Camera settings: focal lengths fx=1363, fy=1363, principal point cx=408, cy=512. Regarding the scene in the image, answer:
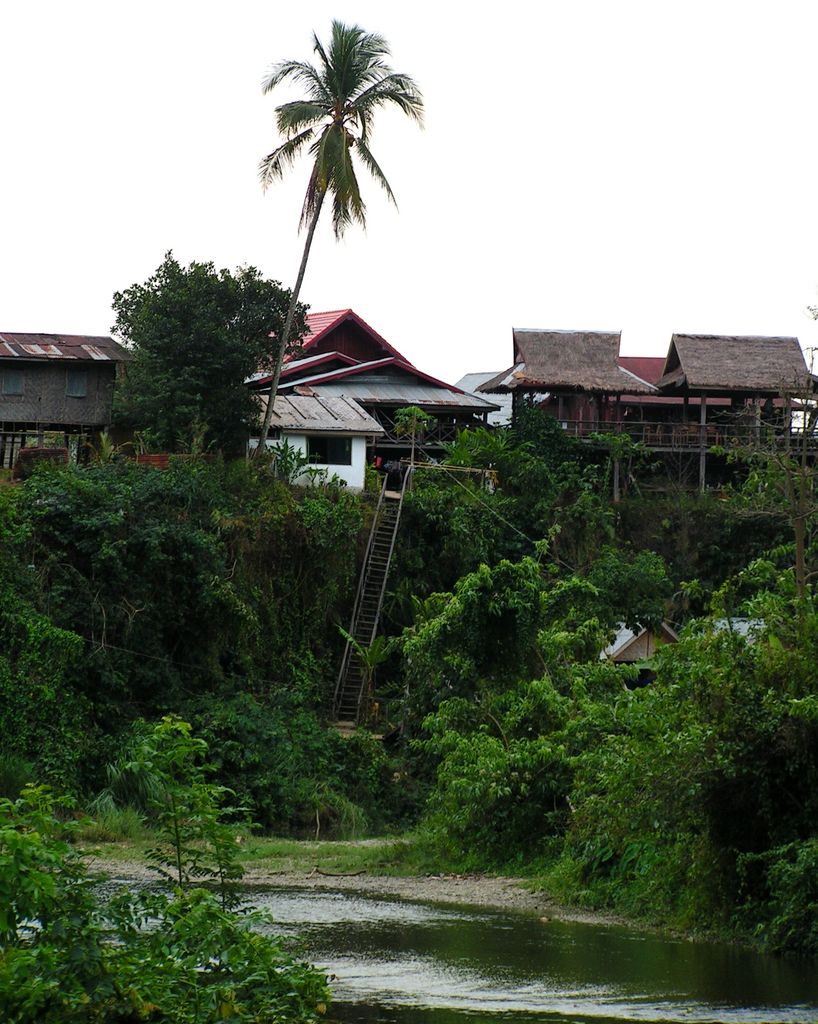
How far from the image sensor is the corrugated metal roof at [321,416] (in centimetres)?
3384

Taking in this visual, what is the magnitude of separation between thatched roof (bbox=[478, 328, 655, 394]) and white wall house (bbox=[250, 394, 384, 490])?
6.47 m

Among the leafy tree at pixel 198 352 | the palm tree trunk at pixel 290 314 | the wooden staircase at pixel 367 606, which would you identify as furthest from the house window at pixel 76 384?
the wooden staircase at pixel 367 606

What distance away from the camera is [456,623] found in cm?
2177

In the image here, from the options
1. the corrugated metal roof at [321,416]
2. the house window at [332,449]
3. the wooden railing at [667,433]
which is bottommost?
the house window at [332,449]

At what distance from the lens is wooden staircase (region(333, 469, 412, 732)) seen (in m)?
28.5

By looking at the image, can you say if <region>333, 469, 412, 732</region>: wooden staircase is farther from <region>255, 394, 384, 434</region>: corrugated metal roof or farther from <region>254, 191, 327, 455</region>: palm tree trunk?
<region>254, 191, 327, 455</region>: palm tree trunk

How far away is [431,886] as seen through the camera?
1758 centimetres

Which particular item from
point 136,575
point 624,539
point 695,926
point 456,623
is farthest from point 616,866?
point 624,539

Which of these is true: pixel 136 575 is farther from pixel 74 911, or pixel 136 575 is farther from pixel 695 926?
pixel 74 911

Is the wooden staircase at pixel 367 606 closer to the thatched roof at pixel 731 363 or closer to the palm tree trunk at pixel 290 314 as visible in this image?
the palm tree trunk at pixel 290 314

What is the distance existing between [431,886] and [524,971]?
6.05 m

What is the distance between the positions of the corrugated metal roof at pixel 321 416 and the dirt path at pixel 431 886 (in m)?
16.4

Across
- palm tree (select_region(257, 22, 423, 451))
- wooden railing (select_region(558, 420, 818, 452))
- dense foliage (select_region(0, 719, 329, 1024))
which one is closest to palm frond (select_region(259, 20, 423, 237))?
palm tree (select_region(257, 22, 423, 451))

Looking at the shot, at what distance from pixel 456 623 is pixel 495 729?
1875 millimetres
